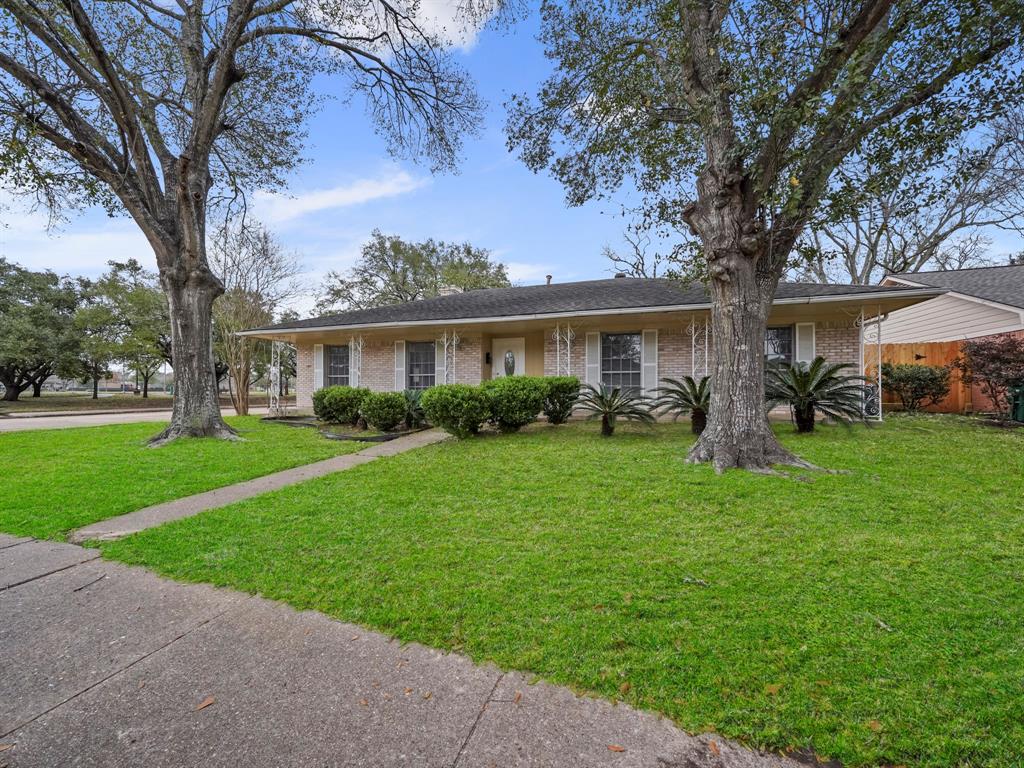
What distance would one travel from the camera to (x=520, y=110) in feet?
28.7

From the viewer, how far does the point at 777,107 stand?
5043 millimetres

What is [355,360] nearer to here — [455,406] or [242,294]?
[242,294]

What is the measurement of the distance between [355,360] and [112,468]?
27.7ft

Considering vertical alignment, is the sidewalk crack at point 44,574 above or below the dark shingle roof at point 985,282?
below

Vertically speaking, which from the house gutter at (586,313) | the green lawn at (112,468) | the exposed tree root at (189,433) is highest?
the house gutter at (586,313)

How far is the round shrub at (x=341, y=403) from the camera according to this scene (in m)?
10.7

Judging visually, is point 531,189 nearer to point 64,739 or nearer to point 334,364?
point 334,364

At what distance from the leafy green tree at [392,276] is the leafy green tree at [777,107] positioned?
23.1 metres

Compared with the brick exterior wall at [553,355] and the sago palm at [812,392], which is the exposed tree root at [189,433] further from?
the sago palm at [812,392]

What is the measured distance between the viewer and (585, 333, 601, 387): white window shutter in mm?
12141

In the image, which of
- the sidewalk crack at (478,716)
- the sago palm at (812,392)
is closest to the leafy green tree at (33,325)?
the sidewalk crack at (478,716)

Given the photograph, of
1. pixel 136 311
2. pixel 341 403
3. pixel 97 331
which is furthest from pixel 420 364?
pixel 97 331

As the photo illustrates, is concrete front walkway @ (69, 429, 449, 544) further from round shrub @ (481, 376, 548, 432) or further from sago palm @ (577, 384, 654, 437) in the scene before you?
sago palm @ (577, 384, 654, 437)

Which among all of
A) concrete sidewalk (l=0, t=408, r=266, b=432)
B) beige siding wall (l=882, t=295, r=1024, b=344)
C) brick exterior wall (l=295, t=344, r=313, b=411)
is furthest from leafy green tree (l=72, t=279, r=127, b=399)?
beige siding wall (l=882, t=295, r=1024, b=344)
